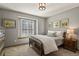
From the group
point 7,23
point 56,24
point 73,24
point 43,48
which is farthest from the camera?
point 56,24

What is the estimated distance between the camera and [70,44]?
2984mm

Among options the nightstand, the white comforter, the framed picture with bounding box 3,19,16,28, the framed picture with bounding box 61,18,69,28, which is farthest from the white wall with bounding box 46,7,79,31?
the framed picture with bounding box 3,19,16,28

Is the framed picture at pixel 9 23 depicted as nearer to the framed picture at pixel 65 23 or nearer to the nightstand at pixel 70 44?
the framed picture at pixel 65 23

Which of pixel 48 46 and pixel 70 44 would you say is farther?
pixel 70 44

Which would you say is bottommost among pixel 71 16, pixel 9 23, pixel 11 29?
pixel 11 29

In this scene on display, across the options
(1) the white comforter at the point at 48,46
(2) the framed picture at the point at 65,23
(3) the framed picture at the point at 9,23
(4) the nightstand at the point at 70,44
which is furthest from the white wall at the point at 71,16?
(3) the framed picture at the point at 9,23

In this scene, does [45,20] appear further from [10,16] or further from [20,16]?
[10,16]

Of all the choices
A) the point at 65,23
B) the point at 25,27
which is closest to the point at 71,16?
the point at 65,23

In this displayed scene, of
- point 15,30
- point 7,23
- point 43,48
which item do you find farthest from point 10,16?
point 43,48

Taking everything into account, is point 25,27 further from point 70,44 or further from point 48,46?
point 70,44

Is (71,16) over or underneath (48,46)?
over

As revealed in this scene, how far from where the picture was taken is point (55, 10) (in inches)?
101

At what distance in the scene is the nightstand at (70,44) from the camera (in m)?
2.82

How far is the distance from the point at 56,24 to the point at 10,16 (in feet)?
6.25
